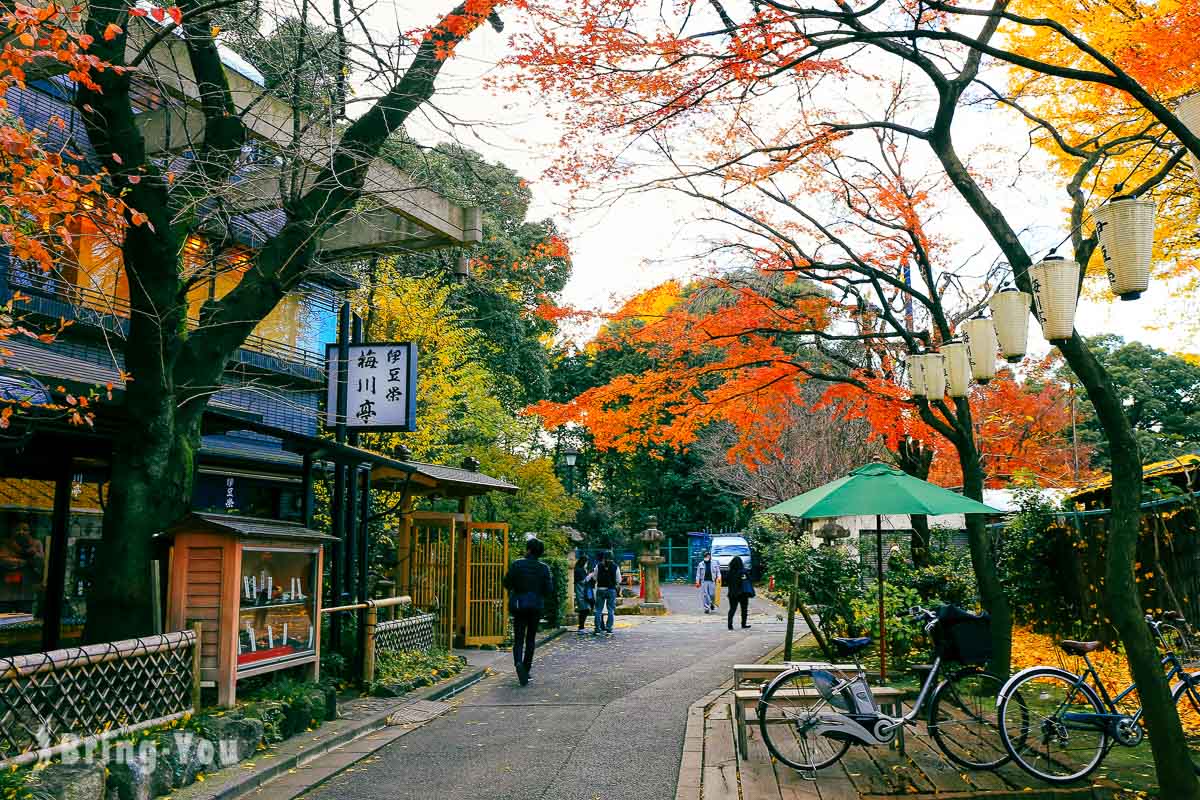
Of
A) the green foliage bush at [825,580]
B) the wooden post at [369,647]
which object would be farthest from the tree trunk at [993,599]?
the wooden post at [369,647]

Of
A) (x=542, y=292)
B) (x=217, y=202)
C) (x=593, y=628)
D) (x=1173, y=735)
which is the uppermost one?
(x=542, y=292)

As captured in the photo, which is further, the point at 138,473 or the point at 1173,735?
the point at 138,473

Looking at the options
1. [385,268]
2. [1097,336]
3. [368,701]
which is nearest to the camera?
[368,701]

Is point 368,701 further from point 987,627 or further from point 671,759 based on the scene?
point 987,627

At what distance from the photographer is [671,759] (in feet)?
24.2

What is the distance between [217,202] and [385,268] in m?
15.1

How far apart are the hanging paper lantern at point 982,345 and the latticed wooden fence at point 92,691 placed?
7880 mm

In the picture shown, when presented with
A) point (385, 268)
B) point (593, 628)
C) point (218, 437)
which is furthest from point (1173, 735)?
point (385, 268)

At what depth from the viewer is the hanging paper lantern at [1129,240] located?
210 inches

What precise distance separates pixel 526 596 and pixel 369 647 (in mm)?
2059

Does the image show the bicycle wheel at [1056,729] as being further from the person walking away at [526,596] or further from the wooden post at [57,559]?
the wooden post at [57,559]

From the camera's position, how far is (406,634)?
11789 mm

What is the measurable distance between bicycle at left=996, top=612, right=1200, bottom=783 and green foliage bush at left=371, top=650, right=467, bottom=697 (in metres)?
6.69

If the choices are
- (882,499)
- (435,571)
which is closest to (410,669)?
(435,571)
